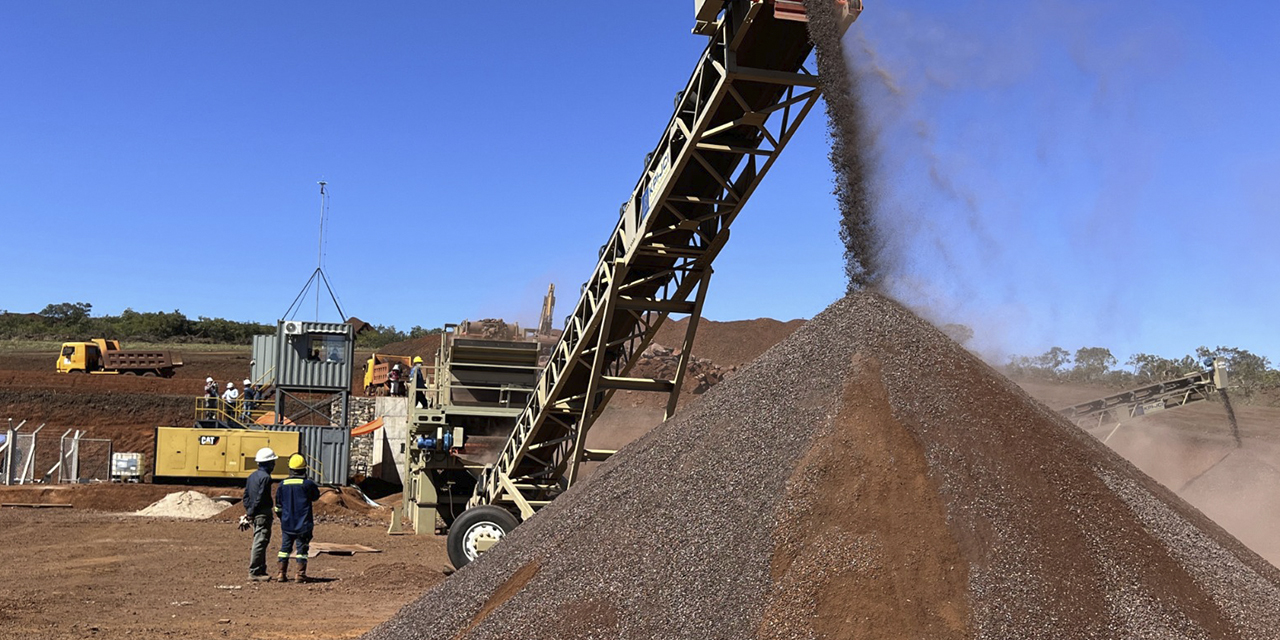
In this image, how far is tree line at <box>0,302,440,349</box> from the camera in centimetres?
6544

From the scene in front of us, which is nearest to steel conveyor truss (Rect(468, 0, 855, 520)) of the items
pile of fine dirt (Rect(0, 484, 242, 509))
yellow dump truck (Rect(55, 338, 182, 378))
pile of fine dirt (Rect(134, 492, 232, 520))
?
pile of fine dirt (Rect(134, 492, 232, 520))

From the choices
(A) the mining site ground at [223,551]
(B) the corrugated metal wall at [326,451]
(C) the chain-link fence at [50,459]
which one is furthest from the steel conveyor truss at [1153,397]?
(C) the chain-link fence at [50,459]

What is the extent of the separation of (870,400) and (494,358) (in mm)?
9872

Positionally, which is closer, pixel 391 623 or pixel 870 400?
pixel 870 400

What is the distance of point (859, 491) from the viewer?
6.11m

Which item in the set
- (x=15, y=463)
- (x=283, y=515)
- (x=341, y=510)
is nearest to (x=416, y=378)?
(x=283, y=515)

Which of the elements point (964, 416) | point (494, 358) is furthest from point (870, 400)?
point (494, 358)

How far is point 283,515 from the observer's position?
12.3m

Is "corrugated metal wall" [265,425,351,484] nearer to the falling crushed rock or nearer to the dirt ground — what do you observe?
the dirt ground

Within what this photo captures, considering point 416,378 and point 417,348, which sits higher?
point 417,348

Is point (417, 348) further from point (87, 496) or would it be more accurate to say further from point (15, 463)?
point (87, 496)

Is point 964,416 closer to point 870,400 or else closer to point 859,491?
point 870,400

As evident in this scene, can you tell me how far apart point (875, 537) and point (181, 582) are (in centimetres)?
951

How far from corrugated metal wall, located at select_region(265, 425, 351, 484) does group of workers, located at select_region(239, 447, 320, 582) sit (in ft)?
45.1
